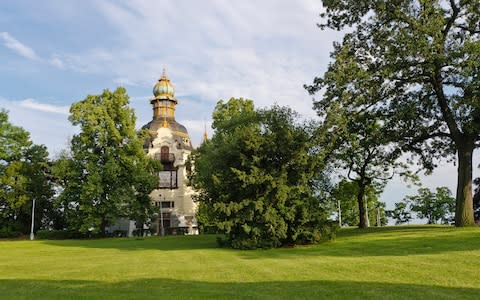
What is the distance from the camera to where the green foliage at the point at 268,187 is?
2192 cm

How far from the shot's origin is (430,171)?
94.2ft

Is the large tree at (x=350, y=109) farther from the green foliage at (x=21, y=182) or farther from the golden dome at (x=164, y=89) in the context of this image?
the golden dome at (x=164, y=89)

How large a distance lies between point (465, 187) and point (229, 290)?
1798 cm

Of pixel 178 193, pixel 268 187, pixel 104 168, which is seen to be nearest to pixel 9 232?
pixel 104 168

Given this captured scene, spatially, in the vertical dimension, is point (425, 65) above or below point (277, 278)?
above

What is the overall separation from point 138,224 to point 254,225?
29073mm

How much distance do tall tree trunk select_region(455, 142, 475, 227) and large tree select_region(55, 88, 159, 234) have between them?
95.0 ft

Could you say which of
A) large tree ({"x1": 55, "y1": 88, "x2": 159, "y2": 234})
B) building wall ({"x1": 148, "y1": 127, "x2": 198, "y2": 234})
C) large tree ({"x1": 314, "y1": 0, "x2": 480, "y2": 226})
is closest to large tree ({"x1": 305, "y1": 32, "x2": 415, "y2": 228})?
large tree ({"x1": 314, "y1": 0, "x2": 480, "y2": 226})

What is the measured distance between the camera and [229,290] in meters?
9.54

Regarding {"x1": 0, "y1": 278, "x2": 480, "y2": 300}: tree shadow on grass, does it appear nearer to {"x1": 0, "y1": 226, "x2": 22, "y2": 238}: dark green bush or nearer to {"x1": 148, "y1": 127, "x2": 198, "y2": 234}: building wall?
{"x1": 0, "y1": 226, "x2": 22, "y2": 238}: dark green bush

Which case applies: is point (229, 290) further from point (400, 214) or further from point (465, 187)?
point (400, 214)

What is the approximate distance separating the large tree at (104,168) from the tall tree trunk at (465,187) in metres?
29.0

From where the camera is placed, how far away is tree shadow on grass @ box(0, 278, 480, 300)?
334 inches

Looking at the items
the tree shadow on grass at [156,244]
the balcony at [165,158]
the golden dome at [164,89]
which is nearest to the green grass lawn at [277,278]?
the tree shadow on grass at [156,244]
